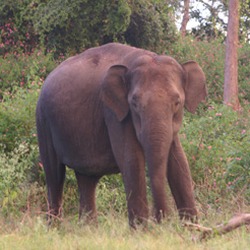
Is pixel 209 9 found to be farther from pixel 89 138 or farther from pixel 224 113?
pixel 89 138

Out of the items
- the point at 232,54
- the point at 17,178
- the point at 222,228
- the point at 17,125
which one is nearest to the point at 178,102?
the point at 222,228

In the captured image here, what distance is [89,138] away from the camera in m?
9.00

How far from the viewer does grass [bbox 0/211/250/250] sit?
19.8ft

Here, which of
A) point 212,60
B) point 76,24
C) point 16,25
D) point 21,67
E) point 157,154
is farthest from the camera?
point 212,60

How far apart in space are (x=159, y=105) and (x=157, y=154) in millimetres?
466

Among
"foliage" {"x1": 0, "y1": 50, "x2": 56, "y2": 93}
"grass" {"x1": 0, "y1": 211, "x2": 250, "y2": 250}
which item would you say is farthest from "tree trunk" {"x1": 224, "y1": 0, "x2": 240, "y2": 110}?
"grass" {"x1": 0, "y1": 211, "x2": 250, "y2": 250}

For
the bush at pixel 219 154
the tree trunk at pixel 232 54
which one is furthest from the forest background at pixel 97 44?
the tree trunk at pixel 232 54

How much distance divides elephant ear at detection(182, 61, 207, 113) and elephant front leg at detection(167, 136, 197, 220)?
0.53 meters

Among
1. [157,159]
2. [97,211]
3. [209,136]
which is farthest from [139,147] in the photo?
[209,136]

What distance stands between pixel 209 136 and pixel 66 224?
5.11 metres

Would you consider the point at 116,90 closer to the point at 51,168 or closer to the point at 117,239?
the point at 51,168

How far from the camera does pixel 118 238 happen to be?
661 centimetres

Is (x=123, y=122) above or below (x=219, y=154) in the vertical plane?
above

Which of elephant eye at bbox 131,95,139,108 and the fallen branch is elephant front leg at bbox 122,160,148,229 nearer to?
elephant eye at bbox 131,95,139,108
